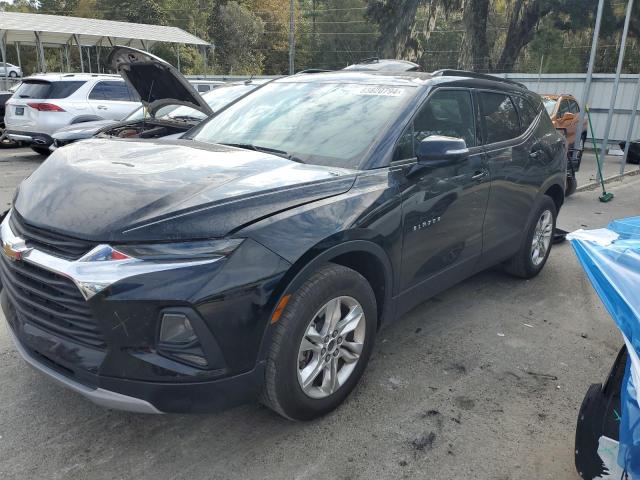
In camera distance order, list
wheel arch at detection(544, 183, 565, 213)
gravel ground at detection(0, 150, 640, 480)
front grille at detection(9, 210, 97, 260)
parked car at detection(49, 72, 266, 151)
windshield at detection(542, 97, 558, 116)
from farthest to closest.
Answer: windshield at detection(542, 97, 558, 116) → parked car at detection(49, 72, 266, 151) → wheel arch at detection(544, 183, 565, 213) → gravel ground at detection(0, 150, 640, 480) → front grille at detection(9, 210, 97, 260)

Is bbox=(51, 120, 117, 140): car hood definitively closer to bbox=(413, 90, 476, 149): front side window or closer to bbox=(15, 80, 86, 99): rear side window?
bbox=(15, 80, 86, 99): rear side window

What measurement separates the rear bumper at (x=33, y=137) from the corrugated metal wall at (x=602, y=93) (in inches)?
647

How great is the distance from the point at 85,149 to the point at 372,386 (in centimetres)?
221

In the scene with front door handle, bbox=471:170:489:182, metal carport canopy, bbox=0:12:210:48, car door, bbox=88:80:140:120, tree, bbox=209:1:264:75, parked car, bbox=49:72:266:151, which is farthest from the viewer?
tree, bbox=209:1:264:75

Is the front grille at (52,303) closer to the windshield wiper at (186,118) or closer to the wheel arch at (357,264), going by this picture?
the wheel arch at (357,264)

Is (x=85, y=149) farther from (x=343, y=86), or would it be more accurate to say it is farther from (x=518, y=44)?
(x=518, y=44)

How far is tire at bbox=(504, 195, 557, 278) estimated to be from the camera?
15.6ft

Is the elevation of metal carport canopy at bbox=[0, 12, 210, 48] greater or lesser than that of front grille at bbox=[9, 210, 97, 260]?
greater

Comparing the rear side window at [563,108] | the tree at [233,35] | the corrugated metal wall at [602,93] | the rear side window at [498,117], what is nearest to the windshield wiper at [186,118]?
the rear side window at [498,117]

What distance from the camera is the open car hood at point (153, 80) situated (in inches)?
208

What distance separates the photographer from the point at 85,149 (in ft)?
10.2

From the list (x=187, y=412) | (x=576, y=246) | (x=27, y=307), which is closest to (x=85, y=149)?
(x=27, y=307)

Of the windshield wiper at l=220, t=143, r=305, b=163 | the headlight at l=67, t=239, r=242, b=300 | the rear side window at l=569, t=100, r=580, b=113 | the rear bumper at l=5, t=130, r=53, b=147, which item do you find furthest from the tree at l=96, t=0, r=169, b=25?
the headlight at l=67, t=239, r=242, b=300

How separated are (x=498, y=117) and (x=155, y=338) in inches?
130
